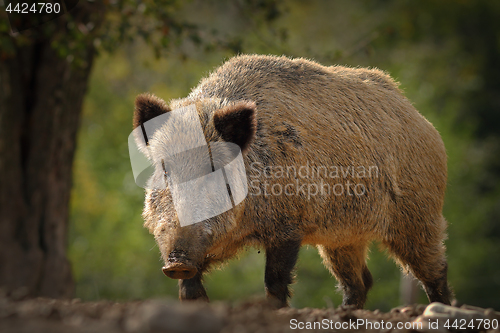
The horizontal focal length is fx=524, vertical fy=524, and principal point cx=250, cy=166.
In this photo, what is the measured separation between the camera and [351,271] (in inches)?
214

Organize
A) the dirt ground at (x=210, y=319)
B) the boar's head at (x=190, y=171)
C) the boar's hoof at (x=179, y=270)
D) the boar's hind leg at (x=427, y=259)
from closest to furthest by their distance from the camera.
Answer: the dirt ground at (x=210, y=319), the boar's hoof at (x=179, y=270), the boar's head at (x=190, y=171), the boar's hind leg at (x=427, y=259)

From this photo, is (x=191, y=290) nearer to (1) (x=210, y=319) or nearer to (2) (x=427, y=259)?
(1) (x=210, y=319)

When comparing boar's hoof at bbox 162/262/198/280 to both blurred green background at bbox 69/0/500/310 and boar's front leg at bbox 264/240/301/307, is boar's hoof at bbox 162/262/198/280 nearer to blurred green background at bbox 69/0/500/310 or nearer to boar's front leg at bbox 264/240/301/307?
boar's front leg at bbox 264/240/301/307

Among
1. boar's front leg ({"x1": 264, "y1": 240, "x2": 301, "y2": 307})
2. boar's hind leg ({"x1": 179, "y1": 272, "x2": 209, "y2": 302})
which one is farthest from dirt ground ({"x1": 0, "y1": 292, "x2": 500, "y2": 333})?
boar's hind leg ({"x1": 179, "y1": 272, "x2": 209, "y2": 302})

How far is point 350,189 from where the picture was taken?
4.64 m

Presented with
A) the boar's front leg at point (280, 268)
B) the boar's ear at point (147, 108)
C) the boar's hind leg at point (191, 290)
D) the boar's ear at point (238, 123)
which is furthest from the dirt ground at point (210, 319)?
the boar's ear at point (147, 108)

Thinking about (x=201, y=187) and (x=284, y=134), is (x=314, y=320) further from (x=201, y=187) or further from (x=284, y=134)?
(x=284, y=134)

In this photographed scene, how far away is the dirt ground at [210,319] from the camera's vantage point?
201 centimetres

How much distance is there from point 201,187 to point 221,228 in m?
0.33

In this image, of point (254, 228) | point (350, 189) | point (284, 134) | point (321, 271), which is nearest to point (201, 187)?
point (254, 228)

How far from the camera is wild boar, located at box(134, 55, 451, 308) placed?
395 cm

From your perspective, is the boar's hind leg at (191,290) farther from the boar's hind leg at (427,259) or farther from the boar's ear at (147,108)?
the boar's hind leg at (427,259)

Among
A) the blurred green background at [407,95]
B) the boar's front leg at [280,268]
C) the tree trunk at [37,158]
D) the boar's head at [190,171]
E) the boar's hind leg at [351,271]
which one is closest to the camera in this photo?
the boar's head at [190,171]

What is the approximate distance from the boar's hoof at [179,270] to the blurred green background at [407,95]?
528 inches
